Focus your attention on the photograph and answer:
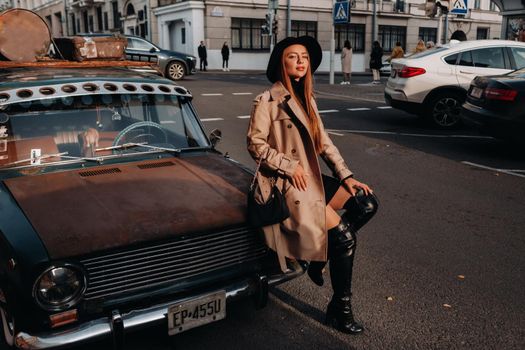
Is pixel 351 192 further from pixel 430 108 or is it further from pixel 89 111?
pixel 430 108

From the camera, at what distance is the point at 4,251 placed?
9.15ft

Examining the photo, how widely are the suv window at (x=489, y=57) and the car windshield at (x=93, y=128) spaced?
30.8 ft

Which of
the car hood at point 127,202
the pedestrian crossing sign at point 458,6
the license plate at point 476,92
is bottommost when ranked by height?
the car hood at point 127,202

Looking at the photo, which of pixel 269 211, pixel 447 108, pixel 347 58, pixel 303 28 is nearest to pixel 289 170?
pixel 269 211

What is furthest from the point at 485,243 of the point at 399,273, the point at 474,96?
the point at 474,96

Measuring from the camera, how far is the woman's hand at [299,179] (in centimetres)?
321

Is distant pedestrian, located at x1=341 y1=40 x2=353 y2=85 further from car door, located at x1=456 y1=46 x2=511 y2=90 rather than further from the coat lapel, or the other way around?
the coat lapel

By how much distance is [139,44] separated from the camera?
897 inches

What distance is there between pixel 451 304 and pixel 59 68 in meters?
3.67

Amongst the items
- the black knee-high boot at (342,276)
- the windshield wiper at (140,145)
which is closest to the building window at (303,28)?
the windshield wiper at (140,145)

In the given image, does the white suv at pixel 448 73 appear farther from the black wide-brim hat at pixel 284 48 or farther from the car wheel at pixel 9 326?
the car wheel at pixel 9 326

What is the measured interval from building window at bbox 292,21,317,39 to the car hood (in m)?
36.6

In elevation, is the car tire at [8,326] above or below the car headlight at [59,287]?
below

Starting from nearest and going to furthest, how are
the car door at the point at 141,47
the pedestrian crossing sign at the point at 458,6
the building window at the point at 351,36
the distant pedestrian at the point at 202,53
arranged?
the pedestrian crossing sign at the point at 458,6
the car door at the point at 141,47
the distant pedestrian at the point at 202,53
the building window at the point at 351,36
